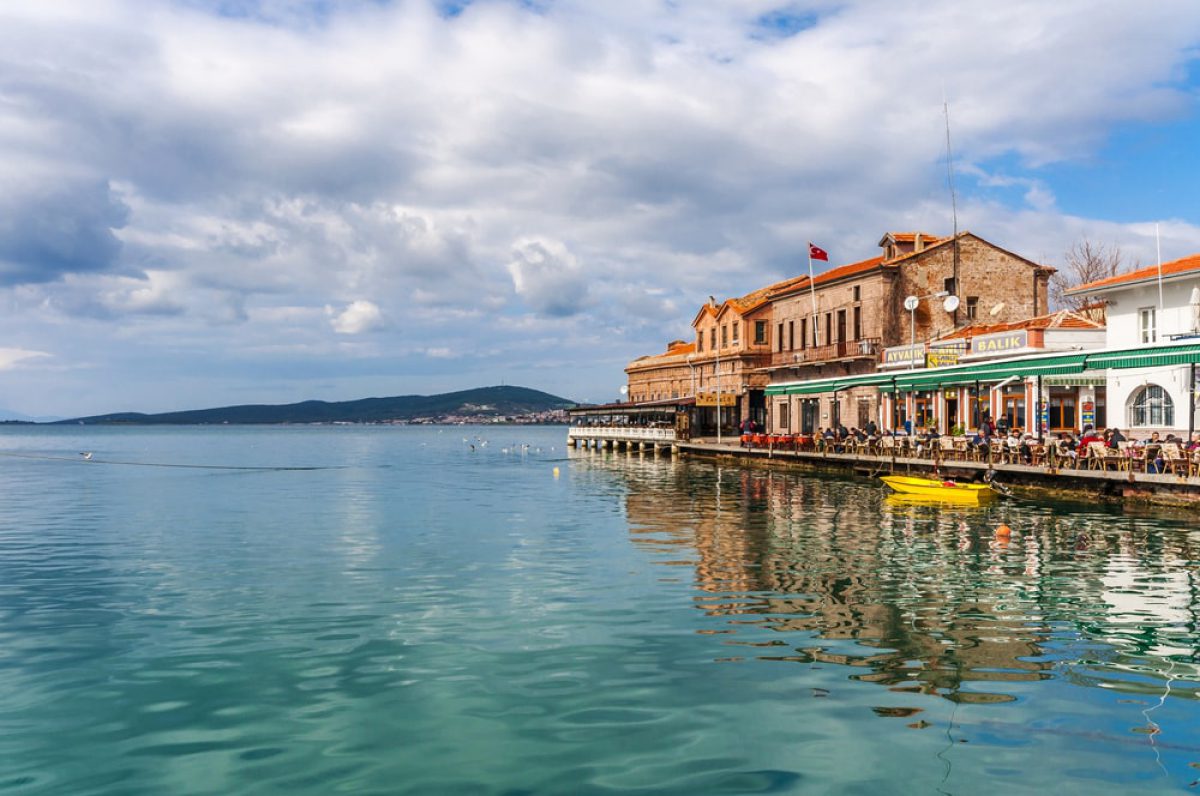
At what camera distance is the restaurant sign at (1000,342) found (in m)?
44.3

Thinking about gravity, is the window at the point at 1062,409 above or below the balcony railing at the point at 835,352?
below

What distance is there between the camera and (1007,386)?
42.3m

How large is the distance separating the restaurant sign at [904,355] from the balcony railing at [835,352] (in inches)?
51.6

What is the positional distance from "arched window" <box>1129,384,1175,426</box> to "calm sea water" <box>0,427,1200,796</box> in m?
8.85

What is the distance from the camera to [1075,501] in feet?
98.7

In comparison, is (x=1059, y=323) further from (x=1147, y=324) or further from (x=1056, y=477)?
(x=1056, y=477)

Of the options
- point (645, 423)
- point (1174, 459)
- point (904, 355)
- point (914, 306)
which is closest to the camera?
point (1174, 459)

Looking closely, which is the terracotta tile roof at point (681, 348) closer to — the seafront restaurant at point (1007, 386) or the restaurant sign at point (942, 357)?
the seafront restaurant at point (1007, 386)

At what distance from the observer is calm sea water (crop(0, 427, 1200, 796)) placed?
8.34 metres

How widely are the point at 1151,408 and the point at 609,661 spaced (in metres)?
29.6

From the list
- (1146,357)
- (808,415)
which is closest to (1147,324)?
(1146,357)

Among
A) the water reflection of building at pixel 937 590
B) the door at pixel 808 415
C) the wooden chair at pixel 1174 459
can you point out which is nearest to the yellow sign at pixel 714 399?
the door at pixel 808 415

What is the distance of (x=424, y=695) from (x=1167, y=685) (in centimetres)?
858

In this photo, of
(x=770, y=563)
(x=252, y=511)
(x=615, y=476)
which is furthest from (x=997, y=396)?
(x=252, y=511)
